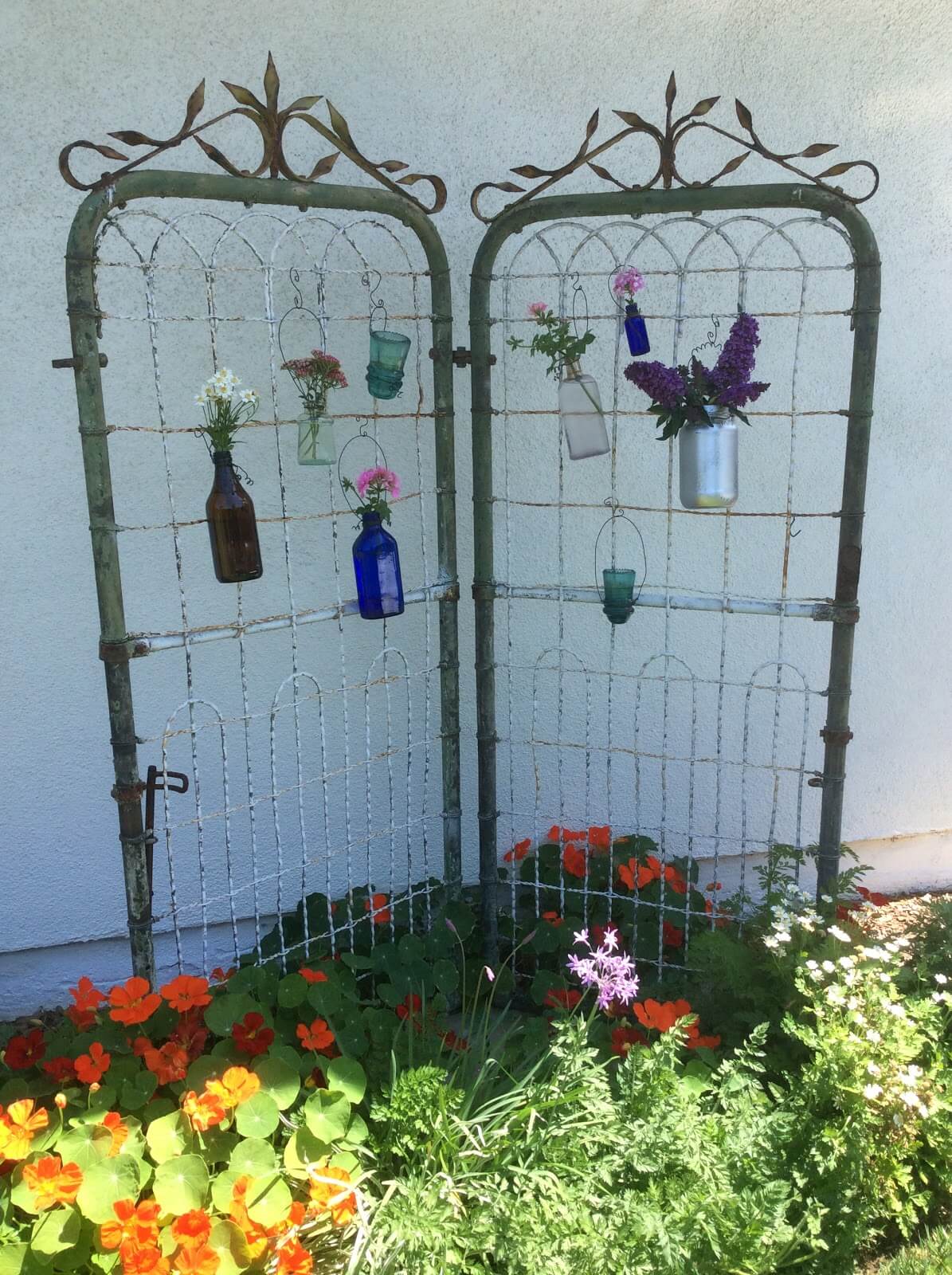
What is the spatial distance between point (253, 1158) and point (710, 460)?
6.02ft

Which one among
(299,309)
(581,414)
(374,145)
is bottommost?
(581,414)

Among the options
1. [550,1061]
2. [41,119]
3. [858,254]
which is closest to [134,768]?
[550,1061]

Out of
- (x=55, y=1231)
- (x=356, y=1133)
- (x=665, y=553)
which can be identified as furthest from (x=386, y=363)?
(x=55, y=1231)

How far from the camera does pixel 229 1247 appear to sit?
1.96 metres

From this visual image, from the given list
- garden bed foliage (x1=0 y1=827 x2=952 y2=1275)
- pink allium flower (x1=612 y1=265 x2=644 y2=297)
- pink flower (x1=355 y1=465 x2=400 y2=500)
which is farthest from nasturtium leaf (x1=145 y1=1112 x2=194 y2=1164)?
pink allium flower (x1=612 y1=265 x2=644 y2=297)

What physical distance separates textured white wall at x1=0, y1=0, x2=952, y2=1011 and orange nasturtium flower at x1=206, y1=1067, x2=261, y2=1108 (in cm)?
119

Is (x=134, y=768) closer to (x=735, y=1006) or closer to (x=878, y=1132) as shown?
(x=735, y=1006)

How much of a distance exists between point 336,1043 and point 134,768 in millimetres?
787

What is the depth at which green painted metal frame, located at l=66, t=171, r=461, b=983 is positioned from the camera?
222 cm

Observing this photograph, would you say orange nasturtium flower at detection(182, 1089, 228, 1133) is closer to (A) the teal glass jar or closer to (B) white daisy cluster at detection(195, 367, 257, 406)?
(B) white daisy cluster at detection(195, 367, 257, 406)

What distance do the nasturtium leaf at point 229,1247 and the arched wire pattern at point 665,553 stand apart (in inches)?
56.7

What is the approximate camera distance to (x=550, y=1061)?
2.55m

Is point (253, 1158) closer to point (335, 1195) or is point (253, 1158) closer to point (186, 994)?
point (335, 1195)

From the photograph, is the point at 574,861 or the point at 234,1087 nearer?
the point at 234,1087
